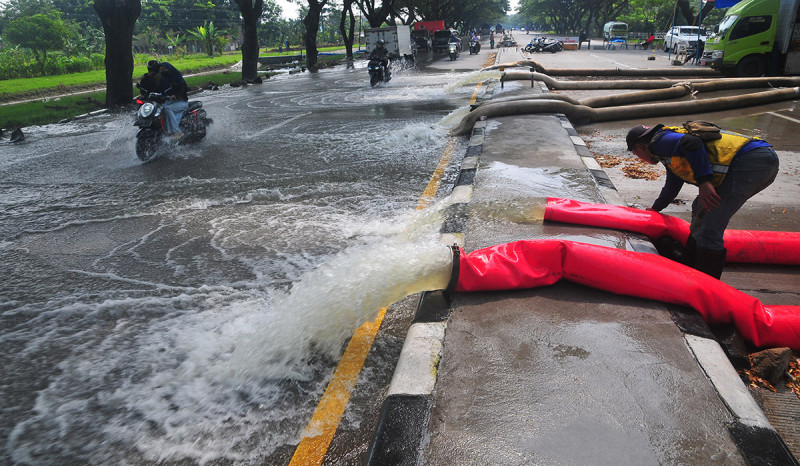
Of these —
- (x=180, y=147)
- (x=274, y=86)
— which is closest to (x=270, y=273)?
(x=180, y=147)

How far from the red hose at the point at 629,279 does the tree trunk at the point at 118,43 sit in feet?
49.2

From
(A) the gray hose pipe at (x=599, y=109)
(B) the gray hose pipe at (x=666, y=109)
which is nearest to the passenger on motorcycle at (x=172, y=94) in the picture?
(A) the gray hose pipe at (x=599, y=109)

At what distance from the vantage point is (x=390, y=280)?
2.97 meters

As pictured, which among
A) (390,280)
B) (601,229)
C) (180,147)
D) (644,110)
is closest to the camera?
(390,280)

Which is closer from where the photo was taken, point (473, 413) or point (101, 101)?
point (473, 413)

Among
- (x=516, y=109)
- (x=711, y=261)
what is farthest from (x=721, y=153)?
(x=516, y=109)

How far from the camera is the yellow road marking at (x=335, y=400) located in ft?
6.97

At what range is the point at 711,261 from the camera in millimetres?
3131

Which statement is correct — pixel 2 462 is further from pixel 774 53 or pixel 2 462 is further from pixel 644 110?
pixel 774 53

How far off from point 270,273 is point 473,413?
86.3 inches

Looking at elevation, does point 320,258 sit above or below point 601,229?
below

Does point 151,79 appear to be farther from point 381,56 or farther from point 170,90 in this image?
point 381,56

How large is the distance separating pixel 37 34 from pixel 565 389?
1525 inches

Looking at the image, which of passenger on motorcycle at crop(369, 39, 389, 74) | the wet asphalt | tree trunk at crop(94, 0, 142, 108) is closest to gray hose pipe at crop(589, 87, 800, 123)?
the wet asphalt
